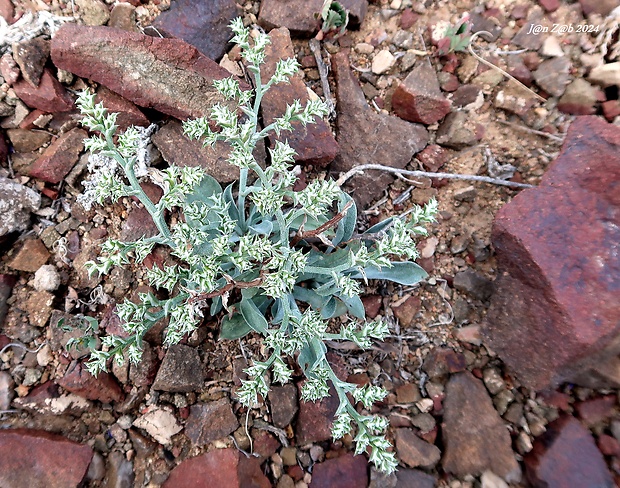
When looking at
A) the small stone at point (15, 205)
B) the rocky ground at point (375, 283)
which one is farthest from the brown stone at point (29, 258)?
the small stone at point (15, 205)

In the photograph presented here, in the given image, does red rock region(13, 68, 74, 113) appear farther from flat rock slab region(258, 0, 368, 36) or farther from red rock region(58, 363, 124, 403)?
red rock region(58, 363, 124, 403)

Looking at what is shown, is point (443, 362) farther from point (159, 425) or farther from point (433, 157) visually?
point (159, 425)

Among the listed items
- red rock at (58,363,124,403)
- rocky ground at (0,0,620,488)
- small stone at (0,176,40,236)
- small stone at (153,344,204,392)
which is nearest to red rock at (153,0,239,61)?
rocky ground at (0,0,620,488)

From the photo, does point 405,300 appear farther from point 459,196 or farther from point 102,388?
point 102,388

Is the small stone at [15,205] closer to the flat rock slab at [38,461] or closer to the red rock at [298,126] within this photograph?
the flat rock slab at [38,461]

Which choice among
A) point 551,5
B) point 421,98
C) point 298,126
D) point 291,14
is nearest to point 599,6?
point 551,5

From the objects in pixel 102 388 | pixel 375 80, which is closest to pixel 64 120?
pixel 102 388
